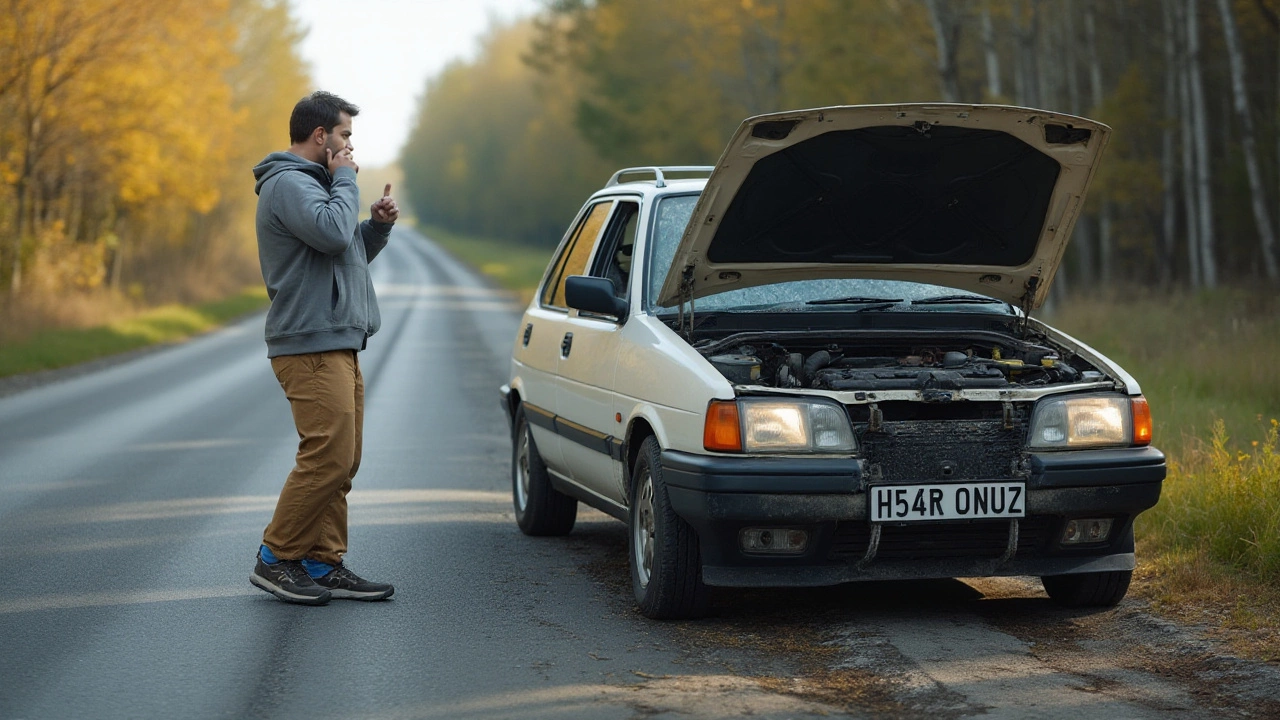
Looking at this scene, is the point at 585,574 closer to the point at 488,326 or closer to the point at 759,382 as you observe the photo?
the point at 759,382

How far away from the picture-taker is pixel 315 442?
19.3 ft

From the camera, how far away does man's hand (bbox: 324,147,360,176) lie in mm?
5980

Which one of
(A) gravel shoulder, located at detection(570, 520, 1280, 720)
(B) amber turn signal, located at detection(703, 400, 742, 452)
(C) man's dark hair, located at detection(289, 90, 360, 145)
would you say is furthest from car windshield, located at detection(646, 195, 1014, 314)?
(C) man's dark hair, located at detection(289, 90, 360, 145)

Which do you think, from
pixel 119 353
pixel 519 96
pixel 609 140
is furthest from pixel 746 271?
pixel 519 96

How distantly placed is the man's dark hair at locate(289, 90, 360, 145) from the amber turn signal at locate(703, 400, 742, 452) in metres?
2.10

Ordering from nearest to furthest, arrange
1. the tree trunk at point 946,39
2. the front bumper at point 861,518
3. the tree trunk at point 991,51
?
the front bumper at point 861,518
the tree trunk at point 946,39
the tree trunk at point 991,51

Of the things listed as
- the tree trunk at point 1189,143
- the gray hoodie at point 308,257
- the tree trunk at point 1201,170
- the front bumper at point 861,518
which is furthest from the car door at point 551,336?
the tree trunk at point 1189,143

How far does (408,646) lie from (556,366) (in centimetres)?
219

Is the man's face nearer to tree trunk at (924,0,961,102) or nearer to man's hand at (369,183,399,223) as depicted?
man's hand at (369,183,399,223)

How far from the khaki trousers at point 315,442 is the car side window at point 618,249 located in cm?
153

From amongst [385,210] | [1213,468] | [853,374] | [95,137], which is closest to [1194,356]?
[1213,468]

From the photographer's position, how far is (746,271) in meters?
6.16

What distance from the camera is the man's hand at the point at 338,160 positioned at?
5980 millimetres

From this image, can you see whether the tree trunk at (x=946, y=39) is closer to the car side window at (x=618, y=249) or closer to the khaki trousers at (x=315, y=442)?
the car side window at (x=618, y=249)
